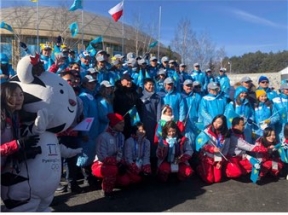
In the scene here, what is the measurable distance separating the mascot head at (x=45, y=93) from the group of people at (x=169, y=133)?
56cm

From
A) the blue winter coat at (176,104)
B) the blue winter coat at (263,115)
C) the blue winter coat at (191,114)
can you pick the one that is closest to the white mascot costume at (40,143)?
the blue winter coat at (176,104)

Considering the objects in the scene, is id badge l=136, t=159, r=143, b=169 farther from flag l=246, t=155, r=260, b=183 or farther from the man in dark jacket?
flag l=246, t=155, r=260, b=183

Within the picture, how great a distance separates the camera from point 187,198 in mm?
4457

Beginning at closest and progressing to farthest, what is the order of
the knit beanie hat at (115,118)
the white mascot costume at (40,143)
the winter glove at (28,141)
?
the winter glove at (28,141) → the white mascot costume at (40,143) → the knit beanie hat at (115,118)

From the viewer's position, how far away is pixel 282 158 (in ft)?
17.3

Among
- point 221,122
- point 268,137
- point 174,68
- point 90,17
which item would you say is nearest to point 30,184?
point 221,122

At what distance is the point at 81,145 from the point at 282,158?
10.3 feet

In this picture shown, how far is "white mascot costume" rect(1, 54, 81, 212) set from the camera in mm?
3205

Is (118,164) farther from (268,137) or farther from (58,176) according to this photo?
(268,137)

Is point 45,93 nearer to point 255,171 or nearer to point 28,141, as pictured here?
point 28,141

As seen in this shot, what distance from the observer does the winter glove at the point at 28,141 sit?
310 cm

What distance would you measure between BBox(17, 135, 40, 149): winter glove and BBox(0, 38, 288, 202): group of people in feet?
2.75

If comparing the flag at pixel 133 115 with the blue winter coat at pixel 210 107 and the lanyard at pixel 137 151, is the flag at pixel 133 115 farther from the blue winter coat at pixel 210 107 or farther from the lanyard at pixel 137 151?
the blue winter coat at pixel 210 107

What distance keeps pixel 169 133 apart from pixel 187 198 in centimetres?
102
